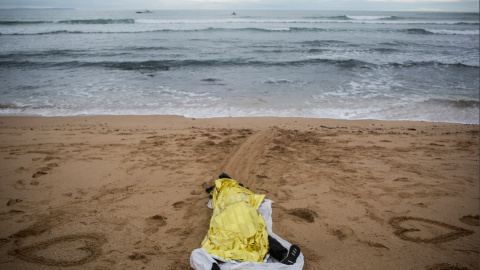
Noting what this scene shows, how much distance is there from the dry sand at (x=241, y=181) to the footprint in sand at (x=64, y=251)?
13 mm

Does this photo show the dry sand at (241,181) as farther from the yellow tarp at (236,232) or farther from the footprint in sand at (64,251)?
the yellow tarp at (236,232)

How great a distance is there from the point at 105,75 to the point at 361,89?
11.9 metres

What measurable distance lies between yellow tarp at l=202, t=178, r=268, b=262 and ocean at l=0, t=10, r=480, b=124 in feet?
16.9

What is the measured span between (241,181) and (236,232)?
1567mm

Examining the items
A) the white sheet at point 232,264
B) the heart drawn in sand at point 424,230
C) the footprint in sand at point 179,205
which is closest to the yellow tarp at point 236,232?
the white sheet at point 232,264

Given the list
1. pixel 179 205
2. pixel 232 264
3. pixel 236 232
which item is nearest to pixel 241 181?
pixel 179 205

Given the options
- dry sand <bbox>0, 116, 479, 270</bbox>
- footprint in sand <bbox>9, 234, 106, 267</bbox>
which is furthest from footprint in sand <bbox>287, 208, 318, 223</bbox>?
footprint in sand <bbox>9, 234, 106, 267</bbox>

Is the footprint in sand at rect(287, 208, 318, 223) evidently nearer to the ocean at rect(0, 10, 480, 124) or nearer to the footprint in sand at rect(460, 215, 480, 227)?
the footprint in sand at rect(460, 215, 480, 227)

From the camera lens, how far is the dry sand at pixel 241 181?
2.93 meters

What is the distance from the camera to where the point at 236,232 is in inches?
114

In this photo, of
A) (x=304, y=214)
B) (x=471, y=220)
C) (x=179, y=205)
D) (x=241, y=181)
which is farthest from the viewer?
(x=241, y=181)

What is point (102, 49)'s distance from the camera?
65.0 feet

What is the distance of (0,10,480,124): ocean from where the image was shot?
8734 mm

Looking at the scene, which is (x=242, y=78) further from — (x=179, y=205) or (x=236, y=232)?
(x=236, y=232)
